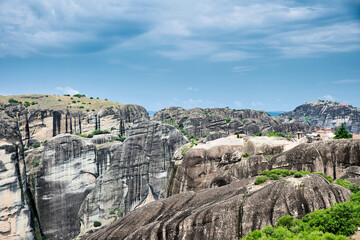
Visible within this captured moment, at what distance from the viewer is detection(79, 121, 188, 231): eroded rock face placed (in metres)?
69.9

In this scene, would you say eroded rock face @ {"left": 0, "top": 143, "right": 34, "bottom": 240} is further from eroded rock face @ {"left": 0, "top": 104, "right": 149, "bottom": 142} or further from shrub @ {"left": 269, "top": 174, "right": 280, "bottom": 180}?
shrub @ {"left": 269, "top": 174, "right": 280, "bottom": 180}

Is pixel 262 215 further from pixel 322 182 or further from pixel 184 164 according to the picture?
pixel 184 164

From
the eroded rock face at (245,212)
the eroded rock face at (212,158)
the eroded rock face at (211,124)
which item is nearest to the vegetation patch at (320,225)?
the eroded rock face at (245,212)

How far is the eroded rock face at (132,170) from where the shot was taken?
69.9m

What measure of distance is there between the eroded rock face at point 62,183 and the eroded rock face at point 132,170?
250 centimetres

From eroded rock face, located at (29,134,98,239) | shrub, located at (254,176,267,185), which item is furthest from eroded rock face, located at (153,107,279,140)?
shrub, located at (254,176,267,185)

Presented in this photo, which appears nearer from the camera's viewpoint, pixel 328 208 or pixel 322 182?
pixel 328 208

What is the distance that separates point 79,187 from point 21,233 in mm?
16274

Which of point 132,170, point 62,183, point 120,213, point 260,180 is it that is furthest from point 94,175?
point 260,180

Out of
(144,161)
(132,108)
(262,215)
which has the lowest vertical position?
(144,161)

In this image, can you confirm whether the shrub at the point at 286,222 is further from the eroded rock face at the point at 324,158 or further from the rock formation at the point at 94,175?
the rock formation at the point at 94,175

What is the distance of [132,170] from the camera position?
A: 242 ft

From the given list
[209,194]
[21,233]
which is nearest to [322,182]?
[209,194]

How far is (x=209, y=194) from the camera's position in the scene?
65.9ft
